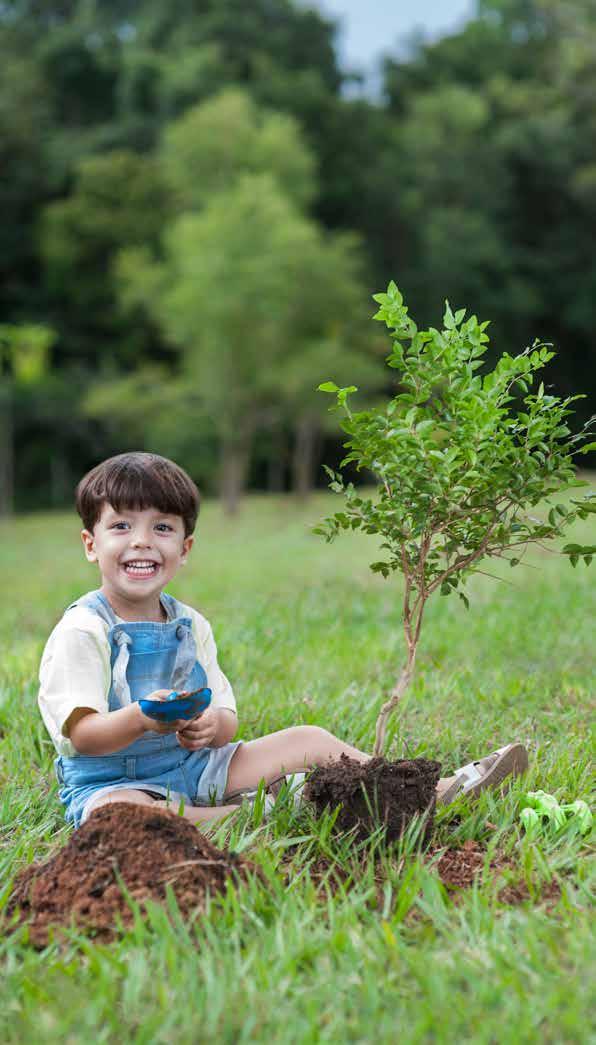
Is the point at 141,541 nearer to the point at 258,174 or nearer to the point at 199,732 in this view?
the point at 199,732

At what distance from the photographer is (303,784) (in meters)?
2.55

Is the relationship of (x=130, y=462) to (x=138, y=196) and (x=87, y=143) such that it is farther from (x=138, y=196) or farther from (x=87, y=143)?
(x=87, y=143)

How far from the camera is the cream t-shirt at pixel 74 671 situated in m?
2.36

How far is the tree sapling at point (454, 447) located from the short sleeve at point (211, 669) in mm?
428

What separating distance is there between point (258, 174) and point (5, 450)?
28.6 feet

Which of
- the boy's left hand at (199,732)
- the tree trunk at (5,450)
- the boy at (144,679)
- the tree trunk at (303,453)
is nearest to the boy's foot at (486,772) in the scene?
the boy at (144,679)

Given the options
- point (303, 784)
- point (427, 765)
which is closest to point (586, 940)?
point (427, 765)

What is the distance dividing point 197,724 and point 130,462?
2.21ft

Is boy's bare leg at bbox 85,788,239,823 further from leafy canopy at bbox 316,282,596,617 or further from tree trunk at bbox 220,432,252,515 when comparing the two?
tree trunk at bbox 220,432,252,515

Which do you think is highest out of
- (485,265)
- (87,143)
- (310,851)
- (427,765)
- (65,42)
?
(65,42)

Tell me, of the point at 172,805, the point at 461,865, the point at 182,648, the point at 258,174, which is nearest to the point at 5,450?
the point at 258,174

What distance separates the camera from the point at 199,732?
7.91 ft

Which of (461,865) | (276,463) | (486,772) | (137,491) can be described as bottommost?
(461,865)

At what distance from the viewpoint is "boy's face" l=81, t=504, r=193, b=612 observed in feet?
8.18
